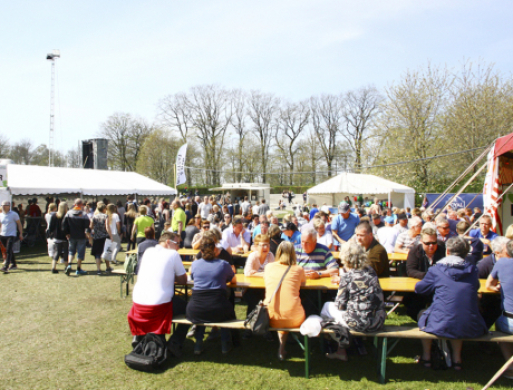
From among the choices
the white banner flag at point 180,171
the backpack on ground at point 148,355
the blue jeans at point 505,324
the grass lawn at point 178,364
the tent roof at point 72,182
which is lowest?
the grass lawn at point 178,364

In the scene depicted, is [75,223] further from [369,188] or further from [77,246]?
[369,188]

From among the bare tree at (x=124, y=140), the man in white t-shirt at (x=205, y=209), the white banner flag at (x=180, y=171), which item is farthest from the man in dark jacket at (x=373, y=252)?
the bare tree at (x=124, y=140)

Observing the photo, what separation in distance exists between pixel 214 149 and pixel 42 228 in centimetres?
3462

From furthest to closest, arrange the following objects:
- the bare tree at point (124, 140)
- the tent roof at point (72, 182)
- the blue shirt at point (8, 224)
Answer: the bare tree at point (124, 140) < the tent roof at point (72, 182) < the blue shirt at point (8, 224)

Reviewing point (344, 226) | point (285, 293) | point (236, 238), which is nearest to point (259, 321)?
point (285, 293)

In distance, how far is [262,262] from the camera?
4645 mm

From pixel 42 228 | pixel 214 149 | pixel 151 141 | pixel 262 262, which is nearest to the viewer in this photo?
pixel 262 262

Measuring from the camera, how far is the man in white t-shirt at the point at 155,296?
368 cm

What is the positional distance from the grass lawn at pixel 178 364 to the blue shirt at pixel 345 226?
1.92 meters

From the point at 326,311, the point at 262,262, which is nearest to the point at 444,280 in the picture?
the point at 326,311

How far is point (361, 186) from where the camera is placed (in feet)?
65.0

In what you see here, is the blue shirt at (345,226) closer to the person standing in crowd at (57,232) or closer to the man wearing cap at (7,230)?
the person standing in crowd at (57,232)

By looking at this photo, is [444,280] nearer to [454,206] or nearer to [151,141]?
[454,206]

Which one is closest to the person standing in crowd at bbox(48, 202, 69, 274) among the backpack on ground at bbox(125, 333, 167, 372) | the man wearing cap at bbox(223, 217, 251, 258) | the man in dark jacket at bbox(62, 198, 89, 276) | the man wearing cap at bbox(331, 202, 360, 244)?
the man in dark jacket at bbox(62, 198, 89, 276)
